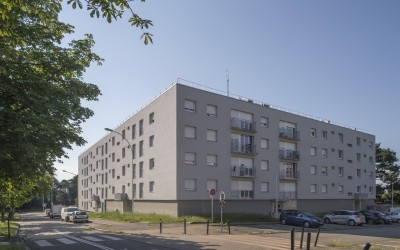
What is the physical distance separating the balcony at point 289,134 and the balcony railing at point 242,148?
503 centimetres

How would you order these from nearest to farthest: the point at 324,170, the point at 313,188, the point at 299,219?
the point at 299,219, the point at 313,188, the point at 324,170

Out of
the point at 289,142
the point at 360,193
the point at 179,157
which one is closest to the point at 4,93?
the point at 179,157

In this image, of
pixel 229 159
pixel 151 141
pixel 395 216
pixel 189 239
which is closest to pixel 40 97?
pixel 189 239

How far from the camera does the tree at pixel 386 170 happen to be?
83.4 m

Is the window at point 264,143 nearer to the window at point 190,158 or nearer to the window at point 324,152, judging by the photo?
the window at point 190,158

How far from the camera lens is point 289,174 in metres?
50.6

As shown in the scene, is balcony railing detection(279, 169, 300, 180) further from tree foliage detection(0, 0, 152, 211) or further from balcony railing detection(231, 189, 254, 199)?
tree foliage detection(0, 0, 152, 211)

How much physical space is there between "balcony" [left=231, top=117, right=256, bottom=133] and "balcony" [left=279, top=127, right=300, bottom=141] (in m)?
4.81

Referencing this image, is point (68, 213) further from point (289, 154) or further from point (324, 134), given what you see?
point (324, 134)

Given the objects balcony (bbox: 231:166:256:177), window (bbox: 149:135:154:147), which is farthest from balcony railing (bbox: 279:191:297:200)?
window (bbox: 149:135:154:147)

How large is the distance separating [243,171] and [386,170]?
2049 inches

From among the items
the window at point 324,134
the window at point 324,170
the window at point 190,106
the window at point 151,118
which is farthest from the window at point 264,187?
the window at point 151,118

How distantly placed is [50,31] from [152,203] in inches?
1283

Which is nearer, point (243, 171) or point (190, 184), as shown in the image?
point (190, 184)
